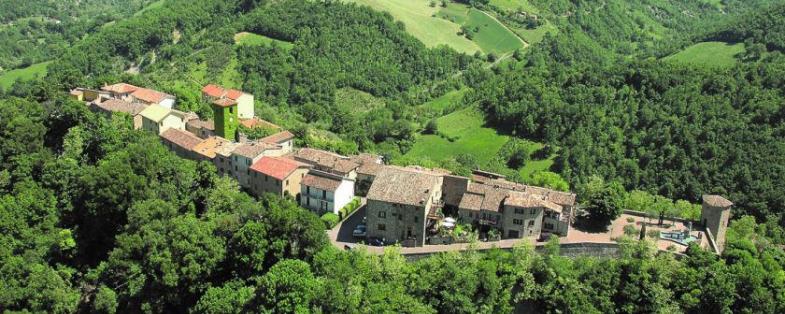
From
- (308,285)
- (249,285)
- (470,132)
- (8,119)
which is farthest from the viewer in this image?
(470,132)

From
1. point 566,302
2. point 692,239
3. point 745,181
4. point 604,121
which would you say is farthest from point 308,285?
point 604,121

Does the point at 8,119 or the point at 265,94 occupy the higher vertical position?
the point at 8,119

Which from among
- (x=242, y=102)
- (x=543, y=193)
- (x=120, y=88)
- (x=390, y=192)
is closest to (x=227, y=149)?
(x=390, y=192)

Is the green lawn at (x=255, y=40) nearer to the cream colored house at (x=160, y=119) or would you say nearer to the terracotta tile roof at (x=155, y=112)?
the terracotta tile roof at (x=155, y=112)

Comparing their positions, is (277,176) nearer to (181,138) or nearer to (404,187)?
(404,187)

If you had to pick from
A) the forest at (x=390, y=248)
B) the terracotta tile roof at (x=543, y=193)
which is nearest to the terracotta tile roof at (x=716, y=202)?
the forest at (x=390, y=248)

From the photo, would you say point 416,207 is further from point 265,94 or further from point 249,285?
point 265,94
